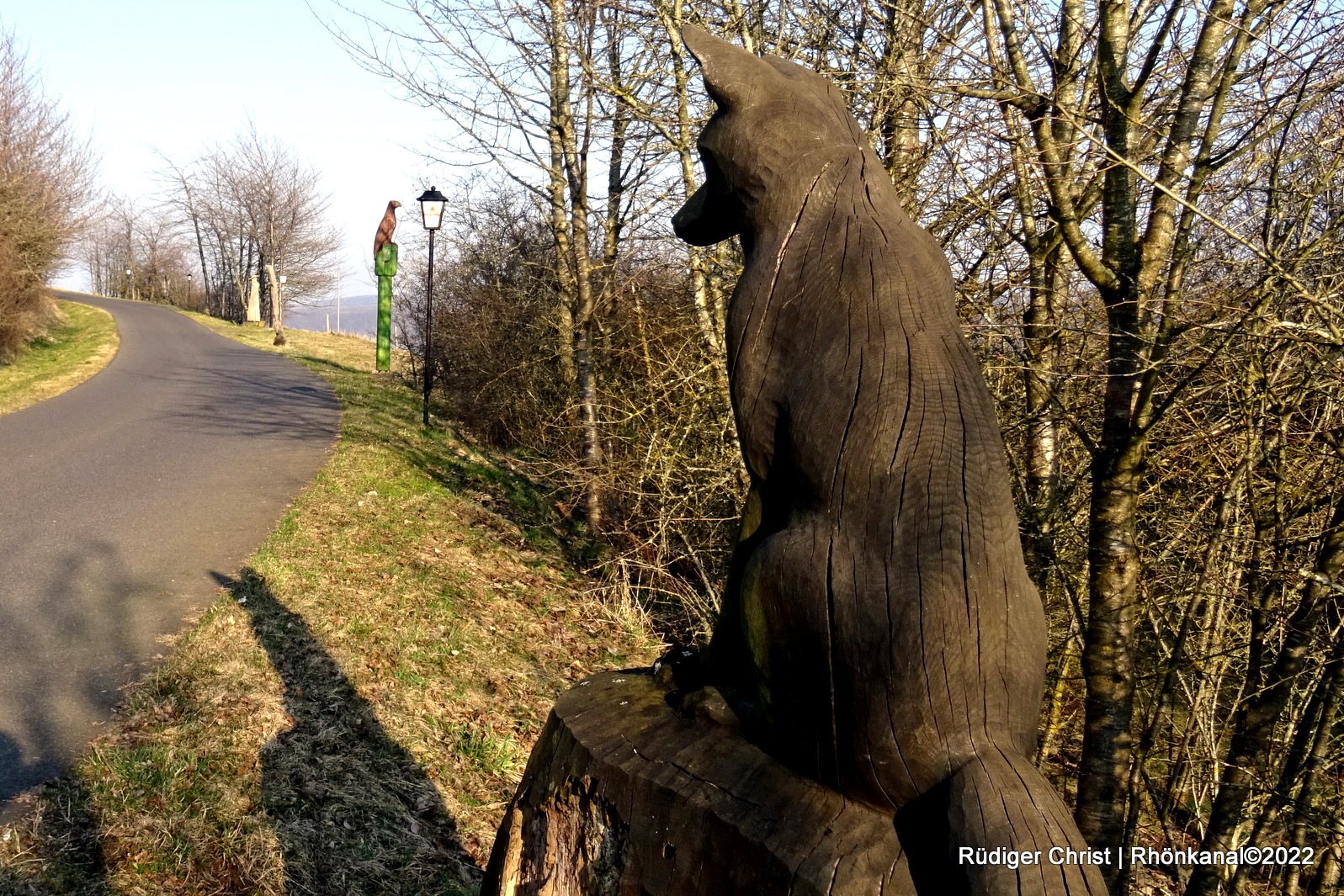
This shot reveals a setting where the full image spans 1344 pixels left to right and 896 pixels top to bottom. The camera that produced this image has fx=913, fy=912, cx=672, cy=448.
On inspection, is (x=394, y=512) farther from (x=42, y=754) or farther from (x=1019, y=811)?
(x=1019, y=811)

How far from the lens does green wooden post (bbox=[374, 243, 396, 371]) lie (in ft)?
74.4

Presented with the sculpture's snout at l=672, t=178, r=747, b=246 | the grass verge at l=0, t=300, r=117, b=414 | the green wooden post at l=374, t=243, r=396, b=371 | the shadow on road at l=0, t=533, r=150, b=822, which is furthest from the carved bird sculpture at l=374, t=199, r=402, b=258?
the sculpture's snout at l=672, t=178, r=747, b=246

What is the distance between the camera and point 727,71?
2.40 metres

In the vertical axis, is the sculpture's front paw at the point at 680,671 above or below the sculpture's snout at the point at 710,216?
below

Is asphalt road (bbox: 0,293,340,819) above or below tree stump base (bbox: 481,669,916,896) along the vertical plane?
below

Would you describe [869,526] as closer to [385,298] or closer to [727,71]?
Answer: [727,71]

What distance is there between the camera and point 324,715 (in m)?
5.54

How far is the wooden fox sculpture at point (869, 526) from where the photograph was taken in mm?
1792

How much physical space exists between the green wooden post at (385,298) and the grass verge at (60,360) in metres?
6.04

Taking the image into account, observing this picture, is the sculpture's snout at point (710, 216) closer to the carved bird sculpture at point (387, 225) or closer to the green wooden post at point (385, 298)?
the green wooden post at point (385, 298)

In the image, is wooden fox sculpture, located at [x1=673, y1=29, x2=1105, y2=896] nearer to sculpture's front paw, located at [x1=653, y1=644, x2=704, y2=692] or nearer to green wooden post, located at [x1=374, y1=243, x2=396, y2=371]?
sculpture's front paw, located at [x1=653, y1=644, x2=704, y2=692]

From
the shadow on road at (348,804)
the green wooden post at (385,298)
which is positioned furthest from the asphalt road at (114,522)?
the green wooden post at (385,298)

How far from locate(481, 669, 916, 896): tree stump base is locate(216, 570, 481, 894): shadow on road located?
1.85 metres

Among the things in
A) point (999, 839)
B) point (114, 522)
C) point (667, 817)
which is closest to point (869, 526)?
point (999, 839)
